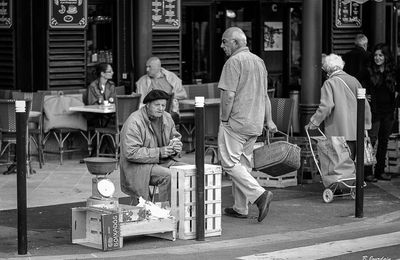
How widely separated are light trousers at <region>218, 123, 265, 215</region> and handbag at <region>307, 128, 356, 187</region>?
1.54m

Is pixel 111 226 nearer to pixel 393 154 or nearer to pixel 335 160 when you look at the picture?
pixel 335 160

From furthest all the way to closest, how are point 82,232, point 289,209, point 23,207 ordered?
point 289,209 < point 82,232 < point 23,207

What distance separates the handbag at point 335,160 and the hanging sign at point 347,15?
6713mm

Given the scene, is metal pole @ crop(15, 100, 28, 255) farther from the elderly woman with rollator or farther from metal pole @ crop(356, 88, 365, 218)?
the elderly woman with rollator

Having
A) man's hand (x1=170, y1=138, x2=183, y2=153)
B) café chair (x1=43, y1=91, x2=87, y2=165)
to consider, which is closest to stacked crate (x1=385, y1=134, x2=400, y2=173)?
café chair (x1=43, y1=91, x2=87, y2=165)

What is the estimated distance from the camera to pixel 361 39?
17297 millimetres

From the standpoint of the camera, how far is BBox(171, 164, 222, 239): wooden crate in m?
10.1

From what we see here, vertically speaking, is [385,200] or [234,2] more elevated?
[234,2]

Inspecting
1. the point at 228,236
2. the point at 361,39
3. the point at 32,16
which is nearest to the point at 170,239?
the point at 228,236

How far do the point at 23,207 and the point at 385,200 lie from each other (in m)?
4.99

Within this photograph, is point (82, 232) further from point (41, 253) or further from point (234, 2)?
point (234, 2)

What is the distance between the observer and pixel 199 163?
9.95m

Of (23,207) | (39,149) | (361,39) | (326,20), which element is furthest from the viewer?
(326,20)

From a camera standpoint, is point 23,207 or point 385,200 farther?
point 385,200
